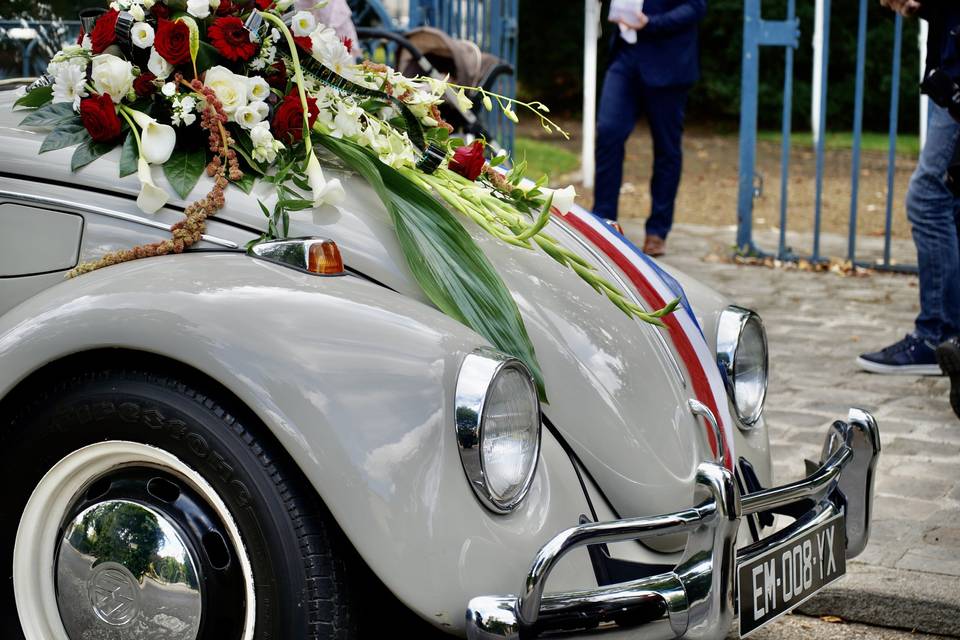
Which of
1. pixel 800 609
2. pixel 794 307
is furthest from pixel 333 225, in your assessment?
pixel 794 307

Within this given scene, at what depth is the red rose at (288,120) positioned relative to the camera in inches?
104

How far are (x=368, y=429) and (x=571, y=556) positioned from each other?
0.47 metres

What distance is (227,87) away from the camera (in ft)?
8.63

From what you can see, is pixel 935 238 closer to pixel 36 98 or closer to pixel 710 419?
pixel 710 419

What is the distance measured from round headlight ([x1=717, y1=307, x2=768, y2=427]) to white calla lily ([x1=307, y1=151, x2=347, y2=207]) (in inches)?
39.7

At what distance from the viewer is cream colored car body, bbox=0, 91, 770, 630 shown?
208cm

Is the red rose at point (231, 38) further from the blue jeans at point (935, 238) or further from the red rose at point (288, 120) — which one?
the blue jeans at point (935, 238)

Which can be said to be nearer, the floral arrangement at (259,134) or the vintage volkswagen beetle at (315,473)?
the vintage volkswagen beetle at (315,473)

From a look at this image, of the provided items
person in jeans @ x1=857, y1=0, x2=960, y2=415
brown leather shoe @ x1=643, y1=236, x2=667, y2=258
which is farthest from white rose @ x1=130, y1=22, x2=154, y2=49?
brown leather shoe @ x1=643, y1=236, x2=667, y2=258

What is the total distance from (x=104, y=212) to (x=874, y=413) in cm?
313

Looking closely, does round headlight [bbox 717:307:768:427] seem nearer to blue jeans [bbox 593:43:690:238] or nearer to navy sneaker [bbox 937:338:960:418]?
navy sneaker [bbox 937:338:960:418]

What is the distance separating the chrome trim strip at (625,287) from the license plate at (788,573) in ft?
1.47

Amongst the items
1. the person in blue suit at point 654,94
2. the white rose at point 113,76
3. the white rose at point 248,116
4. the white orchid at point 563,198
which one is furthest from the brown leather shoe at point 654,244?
the white rose at point 113,76

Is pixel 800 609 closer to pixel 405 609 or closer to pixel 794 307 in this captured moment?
pixel 405 609
